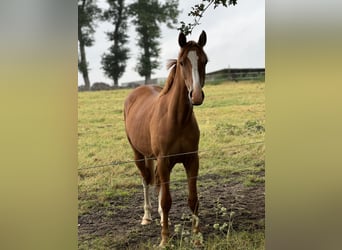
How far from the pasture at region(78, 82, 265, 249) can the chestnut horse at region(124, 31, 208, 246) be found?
0.03 m

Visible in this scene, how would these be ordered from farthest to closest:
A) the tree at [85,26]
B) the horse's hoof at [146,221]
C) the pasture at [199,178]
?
the horse's hoof at [146,221]
the pasture at [199,178]
the tree at [85,26]

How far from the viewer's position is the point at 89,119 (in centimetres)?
210

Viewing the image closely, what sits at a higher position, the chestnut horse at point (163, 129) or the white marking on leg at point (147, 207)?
the chestnut horse at point (163, 129)

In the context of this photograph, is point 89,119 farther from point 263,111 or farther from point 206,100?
point 263,111

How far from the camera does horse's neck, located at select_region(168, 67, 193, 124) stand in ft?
7.12

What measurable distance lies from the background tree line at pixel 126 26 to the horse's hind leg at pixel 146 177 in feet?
1.17

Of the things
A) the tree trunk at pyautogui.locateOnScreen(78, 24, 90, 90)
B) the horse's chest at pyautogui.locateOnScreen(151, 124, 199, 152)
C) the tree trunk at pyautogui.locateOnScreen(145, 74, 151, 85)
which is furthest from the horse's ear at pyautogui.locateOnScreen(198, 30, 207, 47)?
the tree trunk at pyautogui.locateOnScreen(78, 24, 90, 90)

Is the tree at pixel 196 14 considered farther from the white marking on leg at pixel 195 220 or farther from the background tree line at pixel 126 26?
the white marking on leg at pixel 195 220

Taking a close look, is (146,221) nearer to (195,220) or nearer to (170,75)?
(195,220)

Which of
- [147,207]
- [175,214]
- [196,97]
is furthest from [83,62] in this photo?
[175,214]

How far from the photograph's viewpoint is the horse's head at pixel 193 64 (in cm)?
213

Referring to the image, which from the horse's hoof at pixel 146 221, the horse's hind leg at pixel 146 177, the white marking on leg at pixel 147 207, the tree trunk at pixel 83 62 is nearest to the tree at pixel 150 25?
the tree trunk at pixel 83 62
